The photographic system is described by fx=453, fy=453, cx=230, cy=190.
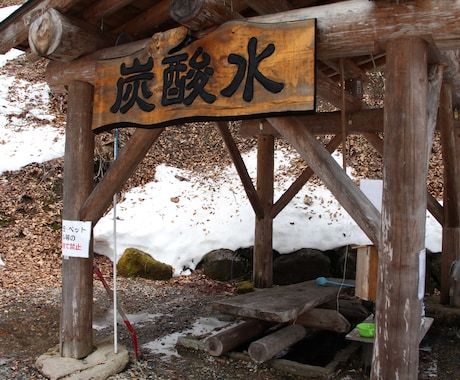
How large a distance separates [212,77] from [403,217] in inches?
74.1

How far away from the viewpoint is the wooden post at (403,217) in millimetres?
3076

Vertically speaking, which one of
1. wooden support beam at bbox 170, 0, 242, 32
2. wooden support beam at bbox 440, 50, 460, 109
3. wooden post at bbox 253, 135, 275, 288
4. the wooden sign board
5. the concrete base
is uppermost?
wooden support beam at bbox 170, 0, 242, 32

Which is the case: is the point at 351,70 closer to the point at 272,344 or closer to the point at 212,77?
the point at 212,77

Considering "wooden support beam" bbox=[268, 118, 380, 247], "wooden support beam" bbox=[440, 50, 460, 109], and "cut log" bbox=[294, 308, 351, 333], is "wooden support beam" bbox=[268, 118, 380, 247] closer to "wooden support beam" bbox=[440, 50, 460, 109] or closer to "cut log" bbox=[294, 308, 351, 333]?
"wooden support beam" bbox=[440, 50, 460, 109]

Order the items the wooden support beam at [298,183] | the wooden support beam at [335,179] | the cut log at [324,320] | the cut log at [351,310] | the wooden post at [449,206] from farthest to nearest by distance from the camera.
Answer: the wooden support beam at [298,183]
the cut log at [351,310]
the wooden post at [449,206]
the cut log at [324,320]
the wooden support beam at [335,179]

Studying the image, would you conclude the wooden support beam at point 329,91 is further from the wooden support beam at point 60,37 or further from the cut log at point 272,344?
the cut log at point 272,344

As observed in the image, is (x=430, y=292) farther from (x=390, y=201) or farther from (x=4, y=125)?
(x=4, y=125)

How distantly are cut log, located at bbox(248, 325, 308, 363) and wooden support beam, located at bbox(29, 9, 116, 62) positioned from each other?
3507 millimetres

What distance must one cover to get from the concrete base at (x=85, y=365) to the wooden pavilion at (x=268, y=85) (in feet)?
0.45

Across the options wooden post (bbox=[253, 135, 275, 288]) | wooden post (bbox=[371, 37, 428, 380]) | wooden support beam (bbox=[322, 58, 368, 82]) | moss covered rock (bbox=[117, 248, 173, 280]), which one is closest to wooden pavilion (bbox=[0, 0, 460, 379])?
wooden post (bbox=[371, 37, 428, 380])

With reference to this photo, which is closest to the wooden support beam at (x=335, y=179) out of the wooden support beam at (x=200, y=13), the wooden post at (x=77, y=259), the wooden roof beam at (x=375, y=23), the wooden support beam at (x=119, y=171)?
the wooden roof beam at (x=375, y=23)

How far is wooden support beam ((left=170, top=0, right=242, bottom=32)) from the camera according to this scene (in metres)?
3.62

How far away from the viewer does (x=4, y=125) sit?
12.4m

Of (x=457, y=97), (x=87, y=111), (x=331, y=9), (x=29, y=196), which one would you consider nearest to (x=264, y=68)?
(x=331, y=9)
